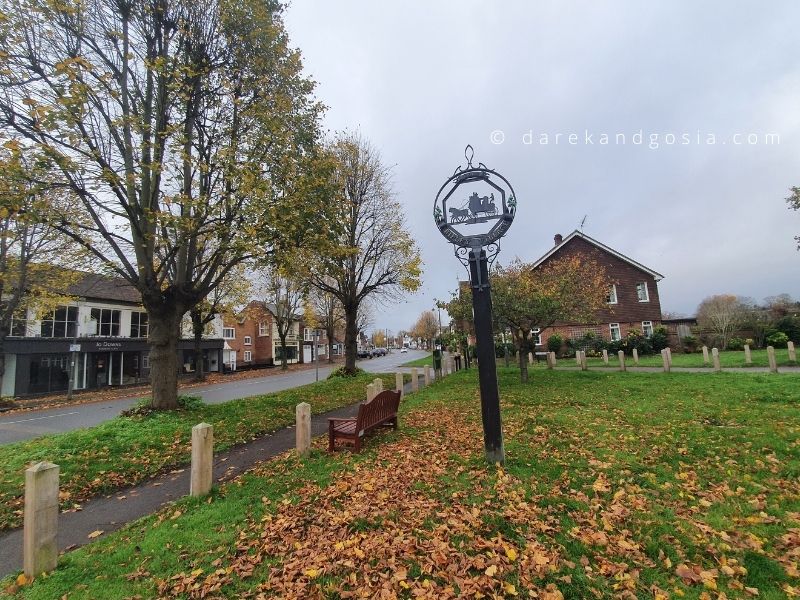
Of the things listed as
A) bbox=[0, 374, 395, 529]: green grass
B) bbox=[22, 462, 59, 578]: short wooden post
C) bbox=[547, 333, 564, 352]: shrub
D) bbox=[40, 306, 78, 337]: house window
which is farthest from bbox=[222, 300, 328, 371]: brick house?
bbox=[22, 462, 59, 578]: short wooden post

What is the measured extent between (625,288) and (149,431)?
3343 cm

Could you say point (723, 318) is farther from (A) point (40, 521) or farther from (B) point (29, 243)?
(B) point (29, 243)

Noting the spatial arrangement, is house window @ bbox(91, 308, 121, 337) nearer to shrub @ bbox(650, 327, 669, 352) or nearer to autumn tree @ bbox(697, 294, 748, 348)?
shrub @ bbox(650, 327, 669, 352)

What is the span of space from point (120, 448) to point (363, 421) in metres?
4.84

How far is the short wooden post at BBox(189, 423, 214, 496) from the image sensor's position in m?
5.34

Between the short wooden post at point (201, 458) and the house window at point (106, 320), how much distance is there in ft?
102

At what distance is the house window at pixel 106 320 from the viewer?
30.1 m

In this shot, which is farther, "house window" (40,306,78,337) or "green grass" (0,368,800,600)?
"house window" (40,306,78,337)

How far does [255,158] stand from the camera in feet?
34.7

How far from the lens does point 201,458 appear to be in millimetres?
5383

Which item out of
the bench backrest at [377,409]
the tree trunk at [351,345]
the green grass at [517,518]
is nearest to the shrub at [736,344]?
the green grass at [517,518]

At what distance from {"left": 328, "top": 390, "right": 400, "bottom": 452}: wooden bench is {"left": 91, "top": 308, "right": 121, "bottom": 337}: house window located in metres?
30.8

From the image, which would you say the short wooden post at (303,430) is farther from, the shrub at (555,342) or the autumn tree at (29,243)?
the shrub at (555,342)

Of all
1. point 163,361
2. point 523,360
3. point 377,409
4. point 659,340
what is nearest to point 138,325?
point 163,361
